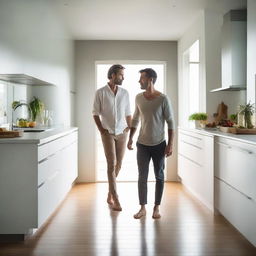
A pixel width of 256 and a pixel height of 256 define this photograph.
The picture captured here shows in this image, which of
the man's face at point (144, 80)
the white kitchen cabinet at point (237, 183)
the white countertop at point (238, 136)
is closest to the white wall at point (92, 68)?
the white countertop at point (238, 136)

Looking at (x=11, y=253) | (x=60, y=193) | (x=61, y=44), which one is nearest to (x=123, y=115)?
(x=60, y=193)

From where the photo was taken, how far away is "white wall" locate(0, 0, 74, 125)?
130 inches

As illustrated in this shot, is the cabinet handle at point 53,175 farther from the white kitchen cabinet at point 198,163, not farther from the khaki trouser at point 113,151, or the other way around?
the white kitchen cabinet at point 198,163

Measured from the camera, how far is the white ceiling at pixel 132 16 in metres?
4.48

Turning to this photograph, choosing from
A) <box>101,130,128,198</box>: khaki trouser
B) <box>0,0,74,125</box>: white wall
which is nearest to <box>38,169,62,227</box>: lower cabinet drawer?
<box>101,130,128,198</box>: khaki trouser

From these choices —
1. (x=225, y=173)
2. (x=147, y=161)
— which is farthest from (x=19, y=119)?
(x=225, y=173)

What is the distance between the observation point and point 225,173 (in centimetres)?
355

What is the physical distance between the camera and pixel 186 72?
623 centimetres

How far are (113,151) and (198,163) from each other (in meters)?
1.08

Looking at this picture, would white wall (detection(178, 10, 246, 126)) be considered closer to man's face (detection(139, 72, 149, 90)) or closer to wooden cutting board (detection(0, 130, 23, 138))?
man's face (detection(139, 72, 149, 90))

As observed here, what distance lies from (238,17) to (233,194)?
2.42 metres

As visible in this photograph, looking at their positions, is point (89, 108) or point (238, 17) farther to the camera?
point (89, 108)

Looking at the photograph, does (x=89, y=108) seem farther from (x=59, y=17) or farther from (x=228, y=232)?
(x=228, y=232)

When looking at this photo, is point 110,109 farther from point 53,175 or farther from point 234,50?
point 234,50
